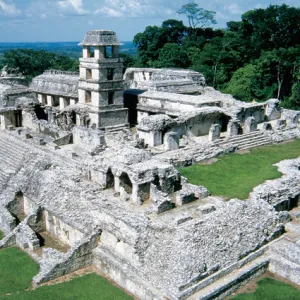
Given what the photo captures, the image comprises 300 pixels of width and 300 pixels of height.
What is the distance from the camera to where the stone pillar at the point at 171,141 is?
2300cm

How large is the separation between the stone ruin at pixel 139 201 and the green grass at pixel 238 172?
903 millimetres

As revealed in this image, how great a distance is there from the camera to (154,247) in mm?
12438

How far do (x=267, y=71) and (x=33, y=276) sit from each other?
36.0 meters

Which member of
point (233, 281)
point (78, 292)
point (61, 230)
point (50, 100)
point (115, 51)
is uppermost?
point (115, 51)

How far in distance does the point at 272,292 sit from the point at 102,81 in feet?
63.3

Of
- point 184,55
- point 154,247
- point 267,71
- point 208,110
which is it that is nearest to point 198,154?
point 208,110

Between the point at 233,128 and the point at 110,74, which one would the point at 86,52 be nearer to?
the point at 110,74

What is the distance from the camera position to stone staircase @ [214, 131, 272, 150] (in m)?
24.9

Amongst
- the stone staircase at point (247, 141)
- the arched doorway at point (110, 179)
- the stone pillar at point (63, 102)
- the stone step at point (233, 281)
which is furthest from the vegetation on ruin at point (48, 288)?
the stone pillar at point (63, 102)

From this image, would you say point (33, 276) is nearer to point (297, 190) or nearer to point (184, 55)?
point (297, 190)

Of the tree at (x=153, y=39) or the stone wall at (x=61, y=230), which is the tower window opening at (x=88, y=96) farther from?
the tree at (x=153, y=39)

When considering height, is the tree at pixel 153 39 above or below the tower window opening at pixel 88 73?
above

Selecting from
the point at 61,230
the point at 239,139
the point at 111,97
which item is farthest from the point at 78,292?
the point at 111,97

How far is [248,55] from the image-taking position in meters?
50.5
